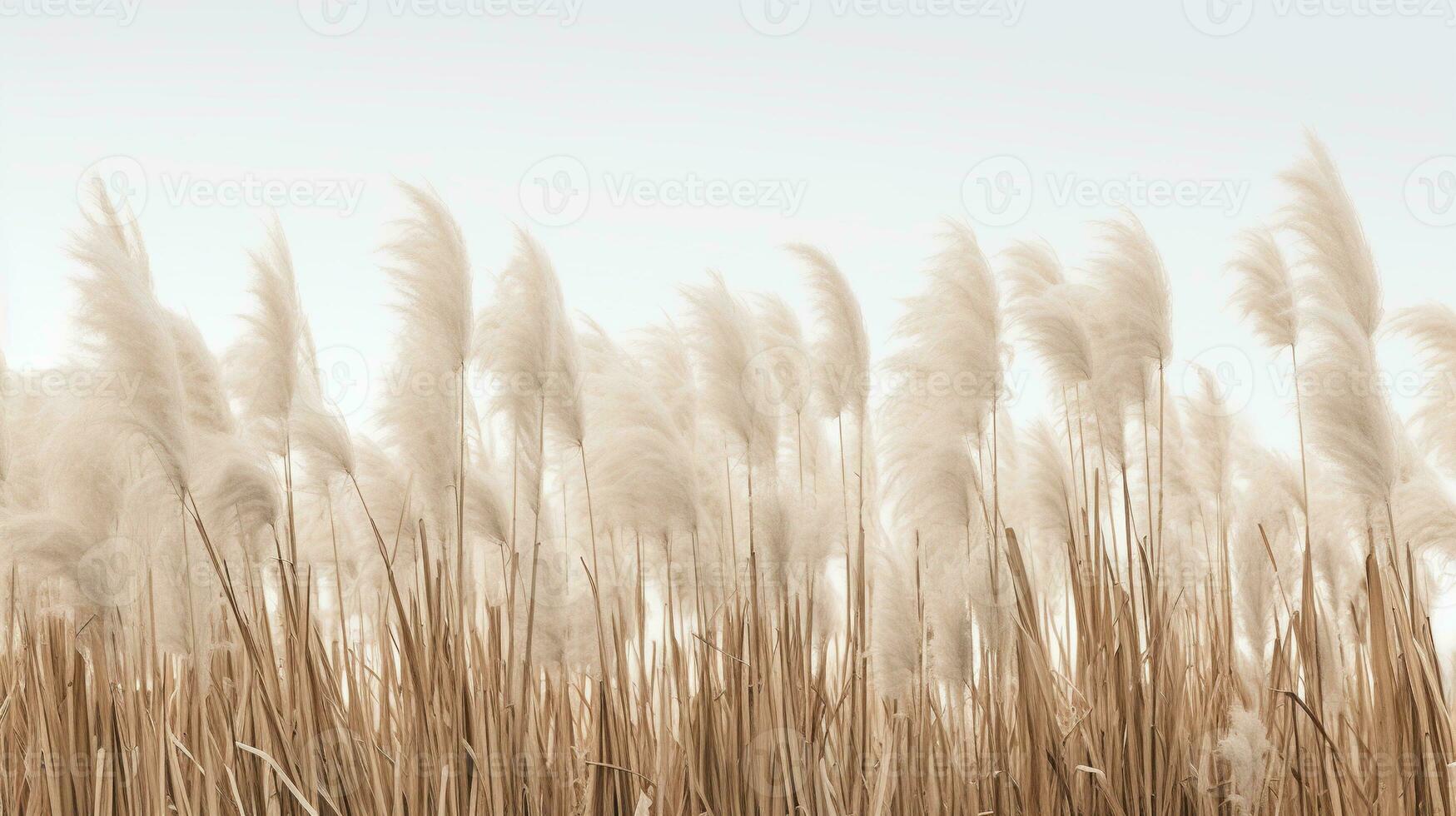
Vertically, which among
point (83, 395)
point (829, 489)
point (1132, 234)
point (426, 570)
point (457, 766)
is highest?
point (1132, 234)

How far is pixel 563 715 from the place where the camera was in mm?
2301

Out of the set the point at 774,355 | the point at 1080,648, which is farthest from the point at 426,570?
the point at 1080,648

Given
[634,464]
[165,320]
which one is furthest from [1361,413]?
[165,320]

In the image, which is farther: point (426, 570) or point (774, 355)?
point (774, 355)

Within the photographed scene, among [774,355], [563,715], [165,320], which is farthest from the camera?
[774,355]

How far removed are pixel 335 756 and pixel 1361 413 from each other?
221 centimetres

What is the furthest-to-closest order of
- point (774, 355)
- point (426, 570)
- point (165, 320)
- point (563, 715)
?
point (774, 355), point (563, 715), point (165, 320), point (426, 570)

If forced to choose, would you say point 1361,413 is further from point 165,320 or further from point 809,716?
point 165,320

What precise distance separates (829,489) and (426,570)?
1018 millimetres

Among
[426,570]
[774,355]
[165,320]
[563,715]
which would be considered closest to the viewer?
[426,570]

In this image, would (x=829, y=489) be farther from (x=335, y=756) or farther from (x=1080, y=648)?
(x=335, y=756)

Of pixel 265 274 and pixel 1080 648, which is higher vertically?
pixel 265 274

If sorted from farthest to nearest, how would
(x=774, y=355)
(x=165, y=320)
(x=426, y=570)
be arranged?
1. (x=774, y=355)
2. (x=165, y=320)
3. (x=426, y=570)

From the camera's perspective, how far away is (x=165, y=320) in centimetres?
214
